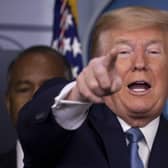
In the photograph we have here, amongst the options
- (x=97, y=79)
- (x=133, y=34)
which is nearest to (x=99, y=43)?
(x=133, y=34)

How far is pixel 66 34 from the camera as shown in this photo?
2.62m

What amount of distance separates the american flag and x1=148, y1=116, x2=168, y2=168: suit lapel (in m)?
1.27

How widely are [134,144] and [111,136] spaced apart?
0.18 feet

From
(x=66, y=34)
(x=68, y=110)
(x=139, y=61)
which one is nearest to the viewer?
(x=68, y=110)

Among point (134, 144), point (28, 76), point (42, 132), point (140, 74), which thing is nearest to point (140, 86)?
point (140, 74)

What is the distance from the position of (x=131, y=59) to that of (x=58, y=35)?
4.44ft

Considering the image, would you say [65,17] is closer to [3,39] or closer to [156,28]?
[3,39]

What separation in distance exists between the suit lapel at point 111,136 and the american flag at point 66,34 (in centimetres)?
126

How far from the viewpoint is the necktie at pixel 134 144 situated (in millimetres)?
1221

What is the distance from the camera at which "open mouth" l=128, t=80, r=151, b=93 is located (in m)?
1.30

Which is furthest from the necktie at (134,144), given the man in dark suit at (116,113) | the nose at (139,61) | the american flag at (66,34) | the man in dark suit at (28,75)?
the american flag at (66,34)

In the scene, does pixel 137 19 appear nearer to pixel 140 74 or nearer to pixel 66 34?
pixel 140 74

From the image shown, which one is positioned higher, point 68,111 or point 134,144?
point 68,111

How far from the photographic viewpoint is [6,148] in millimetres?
2613
